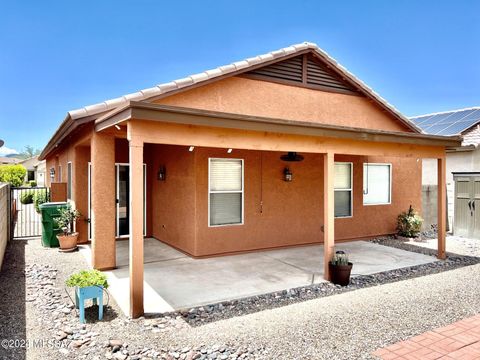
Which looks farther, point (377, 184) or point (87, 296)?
point (377, 184)

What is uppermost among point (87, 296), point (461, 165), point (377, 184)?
point (461, 165)

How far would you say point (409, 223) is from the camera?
35.8 feet

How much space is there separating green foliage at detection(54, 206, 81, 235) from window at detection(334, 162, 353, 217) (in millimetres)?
7227

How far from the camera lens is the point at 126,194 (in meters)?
10.3

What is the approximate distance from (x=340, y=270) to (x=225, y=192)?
3382 mm

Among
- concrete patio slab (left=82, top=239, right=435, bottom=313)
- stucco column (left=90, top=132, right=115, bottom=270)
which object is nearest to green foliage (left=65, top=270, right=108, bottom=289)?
concrete patio slab (left=82, top=239, right=435, bottom=313)

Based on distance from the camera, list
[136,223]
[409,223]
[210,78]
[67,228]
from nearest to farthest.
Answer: [136,223], [210,78], [67,228], [409,223]

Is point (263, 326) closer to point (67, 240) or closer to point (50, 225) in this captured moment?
point (67, 240)

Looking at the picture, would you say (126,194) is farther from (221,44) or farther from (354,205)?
(221,44)

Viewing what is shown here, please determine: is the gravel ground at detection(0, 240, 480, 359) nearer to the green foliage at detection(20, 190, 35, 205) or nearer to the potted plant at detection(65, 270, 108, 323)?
the potted plant at detection(65, 270, 108, 323)

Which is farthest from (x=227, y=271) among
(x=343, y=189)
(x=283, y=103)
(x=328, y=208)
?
(x=343, y=189)

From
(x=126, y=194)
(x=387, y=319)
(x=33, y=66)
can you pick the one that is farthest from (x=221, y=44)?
(x=33, y=66)

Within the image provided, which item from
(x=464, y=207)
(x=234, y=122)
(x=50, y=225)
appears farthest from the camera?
(x=464, y=207)

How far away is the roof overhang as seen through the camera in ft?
15.4
